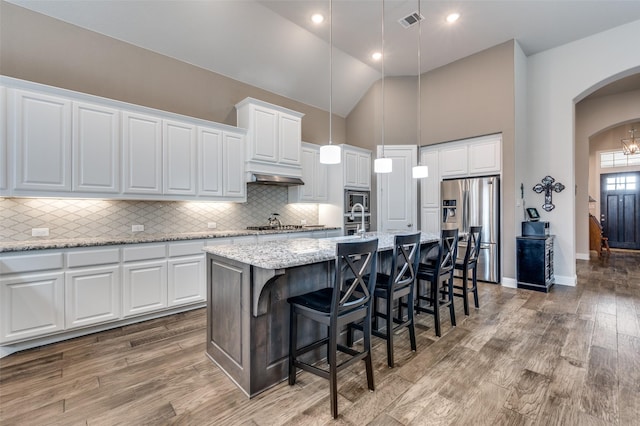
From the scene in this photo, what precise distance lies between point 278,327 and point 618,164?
10.8 meters

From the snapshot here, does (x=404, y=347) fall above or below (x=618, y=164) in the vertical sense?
below

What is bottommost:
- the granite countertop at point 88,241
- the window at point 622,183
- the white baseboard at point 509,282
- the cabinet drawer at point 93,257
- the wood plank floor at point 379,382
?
the wood plank floor at point 379,382

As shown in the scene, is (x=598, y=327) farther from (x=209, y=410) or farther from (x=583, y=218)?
(x=583, y=218)

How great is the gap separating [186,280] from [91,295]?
908mm

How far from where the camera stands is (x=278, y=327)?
2094 millimetres

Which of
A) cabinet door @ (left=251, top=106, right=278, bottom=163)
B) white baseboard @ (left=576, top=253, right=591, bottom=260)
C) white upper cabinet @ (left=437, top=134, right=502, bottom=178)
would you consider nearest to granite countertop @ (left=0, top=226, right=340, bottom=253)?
cabinet door @ (left=251, top=106, right=278, bottom=163)

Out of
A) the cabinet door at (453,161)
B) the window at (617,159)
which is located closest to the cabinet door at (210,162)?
the cabinet door at (453,161)

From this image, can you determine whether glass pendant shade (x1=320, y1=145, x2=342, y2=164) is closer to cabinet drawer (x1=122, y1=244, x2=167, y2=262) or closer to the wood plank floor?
the wood plank floor

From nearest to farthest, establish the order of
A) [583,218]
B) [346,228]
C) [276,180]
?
1. [276,180]
2. [346,228]
3. [583,218]

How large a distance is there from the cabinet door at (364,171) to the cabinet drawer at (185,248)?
3.35m

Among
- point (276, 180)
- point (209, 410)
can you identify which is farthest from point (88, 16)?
point (209, 410)

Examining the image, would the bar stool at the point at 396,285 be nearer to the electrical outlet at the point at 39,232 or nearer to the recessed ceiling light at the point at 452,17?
the electrical outlet at the point at 39,232

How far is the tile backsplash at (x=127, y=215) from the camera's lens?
9.71 feet

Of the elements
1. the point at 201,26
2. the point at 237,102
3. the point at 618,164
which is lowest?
the point at 618,164
